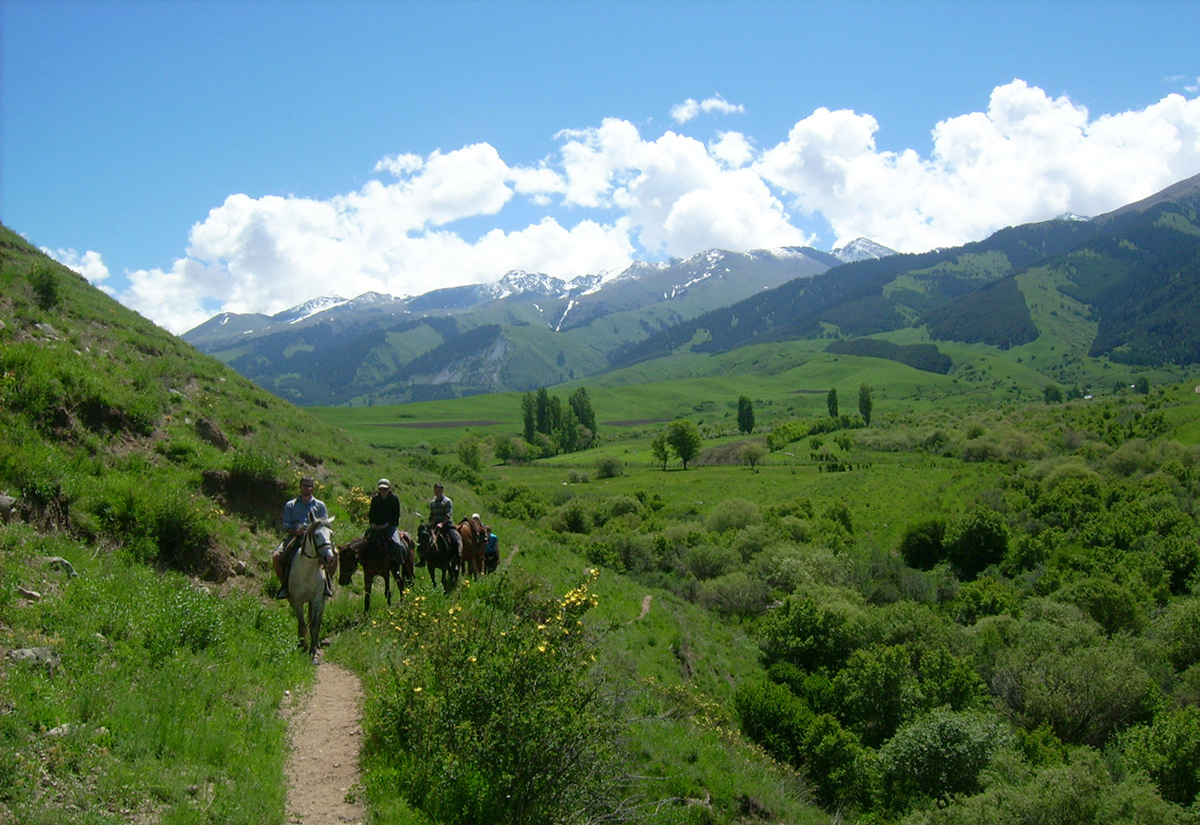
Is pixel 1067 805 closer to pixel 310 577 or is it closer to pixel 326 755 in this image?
pixel 326 755

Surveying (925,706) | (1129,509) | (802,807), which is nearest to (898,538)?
(1129,509)

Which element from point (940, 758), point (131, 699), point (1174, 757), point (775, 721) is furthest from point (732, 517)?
point (131, 699)

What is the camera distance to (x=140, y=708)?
26.9 feet

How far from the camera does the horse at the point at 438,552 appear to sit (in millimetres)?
18531

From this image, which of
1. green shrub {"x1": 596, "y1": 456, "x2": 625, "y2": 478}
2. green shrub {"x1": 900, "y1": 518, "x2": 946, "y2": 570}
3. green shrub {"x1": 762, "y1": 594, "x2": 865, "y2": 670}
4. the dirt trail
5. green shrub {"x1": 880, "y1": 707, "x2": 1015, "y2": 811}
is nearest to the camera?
the dirt trail

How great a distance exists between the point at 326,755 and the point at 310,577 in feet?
14.2

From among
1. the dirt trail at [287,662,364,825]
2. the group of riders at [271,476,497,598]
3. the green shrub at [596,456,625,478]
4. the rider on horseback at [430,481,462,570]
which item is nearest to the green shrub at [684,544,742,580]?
the group of riders at [271,476,497,598]

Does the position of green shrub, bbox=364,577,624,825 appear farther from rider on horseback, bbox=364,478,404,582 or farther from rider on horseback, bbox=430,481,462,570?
rider on horseback, bbox=430,481,462,570

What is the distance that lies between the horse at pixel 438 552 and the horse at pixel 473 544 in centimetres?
119

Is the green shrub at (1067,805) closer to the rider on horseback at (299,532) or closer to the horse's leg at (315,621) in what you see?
the horse's leg at (315,621)

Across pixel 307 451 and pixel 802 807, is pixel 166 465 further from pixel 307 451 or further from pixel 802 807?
pixel 802 807

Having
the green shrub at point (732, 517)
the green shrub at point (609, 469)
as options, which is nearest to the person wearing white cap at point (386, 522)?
the green shrub at point (732, 517)

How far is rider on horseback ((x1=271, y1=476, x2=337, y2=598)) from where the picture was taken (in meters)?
13.1

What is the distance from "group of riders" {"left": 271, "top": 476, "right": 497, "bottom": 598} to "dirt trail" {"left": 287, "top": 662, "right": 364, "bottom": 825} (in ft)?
7.43
